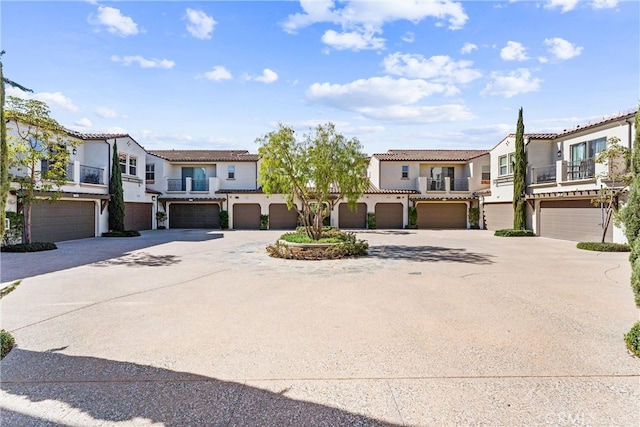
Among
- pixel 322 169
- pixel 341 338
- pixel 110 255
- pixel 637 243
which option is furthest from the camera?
pixel 322 169

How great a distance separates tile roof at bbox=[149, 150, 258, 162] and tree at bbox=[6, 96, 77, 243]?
14.2 metres

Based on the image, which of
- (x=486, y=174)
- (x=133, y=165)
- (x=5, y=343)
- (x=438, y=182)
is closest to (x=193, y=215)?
Result: (x=133, y=165)

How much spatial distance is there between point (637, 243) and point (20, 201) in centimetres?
2112

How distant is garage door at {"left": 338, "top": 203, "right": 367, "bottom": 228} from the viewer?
30859 millimetres

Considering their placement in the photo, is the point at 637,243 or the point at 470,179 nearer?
the point at 637,243

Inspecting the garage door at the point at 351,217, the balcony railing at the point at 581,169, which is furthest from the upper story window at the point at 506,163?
the garage door at the point at 351,217

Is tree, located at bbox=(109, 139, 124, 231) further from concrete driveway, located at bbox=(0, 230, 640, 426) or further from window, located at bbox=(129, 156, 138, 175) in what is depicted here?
concrete driveway, located at bbox=(0, 230, 640, 426)

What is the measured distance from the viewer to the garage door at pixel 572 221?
1856cm

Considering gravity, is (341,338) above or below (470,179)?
below

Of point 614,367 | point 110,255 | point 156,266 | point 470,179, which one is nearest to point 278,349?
point 614,367

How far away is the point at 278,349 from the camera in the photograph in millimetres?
5008

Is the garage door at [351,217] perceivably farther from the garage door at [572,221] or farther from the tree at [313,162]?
the tree at [313,162]

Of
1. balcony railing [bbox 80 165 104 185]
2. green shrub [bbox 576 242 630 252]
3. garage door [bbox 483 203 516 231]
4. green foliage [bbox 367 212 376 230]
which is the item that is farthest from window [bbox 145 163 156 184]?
green shrub [bbox 576 242 630 252]

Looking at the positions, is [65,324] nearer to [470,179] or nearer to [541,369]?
[541,369]
